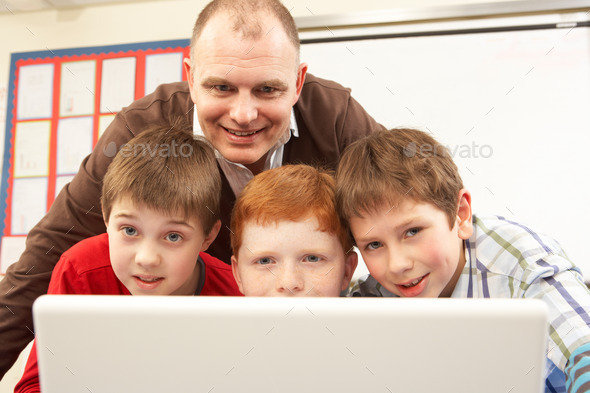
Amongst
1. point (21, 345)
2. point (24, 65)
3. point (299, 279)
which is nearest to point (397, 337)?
point (299, 279)

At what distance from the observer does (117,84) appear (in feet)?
7.04

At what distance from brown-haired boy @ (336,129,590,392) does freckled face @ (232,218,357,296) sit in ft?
0.19

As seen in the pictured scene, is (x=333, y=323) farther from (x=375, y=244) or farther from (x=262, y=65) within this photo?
(x=262, y=65)

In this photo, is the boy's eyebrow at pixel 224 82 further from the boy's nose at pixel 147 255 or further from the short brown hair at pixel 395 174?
the boy's nose at pixel 147 255

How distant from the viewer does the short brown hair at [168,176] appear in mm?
886

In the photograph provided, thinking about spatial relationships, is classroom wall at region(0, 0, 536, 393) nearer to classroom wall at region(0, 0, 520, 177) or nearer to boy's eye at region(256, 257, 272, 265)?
classroom wall at region(0, 0, 520, 177)

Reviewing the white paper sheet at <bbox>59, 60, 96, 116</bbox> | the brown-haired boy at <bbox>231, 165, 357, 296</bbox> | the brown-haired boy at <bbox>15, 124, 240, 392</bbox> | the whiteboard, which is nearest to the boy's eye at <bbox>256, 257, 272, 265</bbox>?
the brown-haired boy at <bbox>231, 165, 357, 296</bbox>

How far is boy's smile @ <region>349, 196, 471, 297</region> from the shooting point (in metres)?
0.79

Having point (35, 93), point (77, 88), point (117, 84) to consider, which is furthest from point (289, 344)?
point (35, 93)

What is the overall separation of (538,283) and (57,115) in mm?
2119

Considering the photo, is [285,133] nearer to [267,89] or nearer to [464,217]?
[267,89]

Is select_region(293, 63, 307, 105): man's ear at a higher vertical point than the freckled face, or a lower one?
higher

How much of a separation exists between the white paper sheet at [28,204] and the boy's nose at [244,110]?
1565mm

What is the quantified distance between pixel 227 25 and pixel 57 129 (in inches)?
60.5
